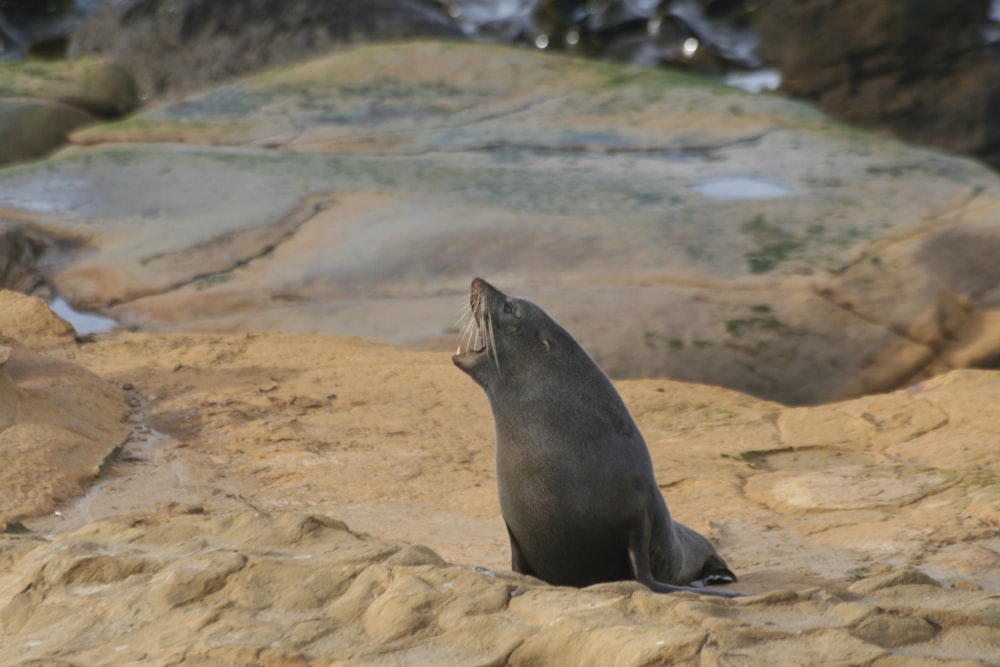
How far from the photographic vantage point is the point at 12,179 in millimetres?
9664

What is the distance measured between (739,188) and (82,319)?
4158 millimetres

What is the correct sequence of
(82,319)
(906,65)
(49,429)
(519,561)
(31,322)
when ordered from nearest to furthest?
1. (519,561)
2. (49,429)
3. (31,322)
4. (82,319)
5. (906,65)

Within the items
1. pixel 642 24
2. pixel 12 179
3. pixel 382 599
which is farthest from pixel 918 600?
pixel 642 24

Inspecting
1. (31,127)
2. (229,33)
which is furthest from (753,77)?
(31,127)

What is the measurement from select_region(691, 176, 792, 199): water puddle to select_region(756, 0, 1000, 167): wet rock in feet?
14.5

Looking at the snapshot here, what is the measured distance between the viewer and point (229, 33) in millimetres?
15695

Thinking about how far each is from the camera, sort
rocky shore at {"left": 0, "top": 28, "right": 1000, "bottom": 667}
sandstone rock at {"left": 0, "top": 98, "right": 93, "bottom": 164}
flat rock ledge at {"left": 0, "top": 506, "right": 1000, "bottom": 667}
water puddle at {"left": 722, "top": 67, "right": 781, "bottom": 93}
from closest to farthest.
Answer: flat rock ledge at {"left": 0, "top": 506, "right": 1000, "bottom": 667} → rocky shore at {"left": 0, "top": 28, "right": 1000, "bottom": 667} → sandstone rock at {"left": 0, "top": 98, "right": 93, "bottom": 164} → water puddle at {"left": 722, "top": 67, "right": 781, "bottom": 93}

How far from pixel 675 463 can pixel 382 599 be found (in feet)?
9.72

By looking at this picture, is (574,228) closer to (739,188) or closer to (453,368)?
(739,188)

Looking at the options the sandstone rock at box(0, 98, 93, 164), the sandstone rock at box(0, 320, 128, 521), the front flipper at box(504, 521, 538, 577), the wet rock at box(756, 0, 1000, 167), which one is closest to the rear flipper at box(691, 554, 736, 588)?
the front flipper at box(504, 521, 538, 577)

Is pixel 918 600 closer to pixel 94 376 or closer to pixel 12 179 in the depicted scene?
pixel 94 376

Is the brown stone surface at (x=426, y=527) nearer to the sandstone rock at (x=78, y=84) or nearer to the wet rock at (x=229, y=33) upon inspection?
the sandstone rock at (x=78, y=84)

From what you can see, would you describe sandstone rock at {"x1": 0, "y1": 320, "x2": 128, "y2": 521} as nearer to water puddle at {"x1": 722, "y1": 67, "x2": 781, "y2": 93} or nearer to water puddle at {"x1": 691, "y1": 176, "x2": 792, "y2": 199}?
water puddle at {"x1": 691, "y1": 176, "x2": 792, "y2": 199}

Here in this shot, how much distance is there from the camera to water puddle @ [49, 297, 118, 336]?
797 cm
